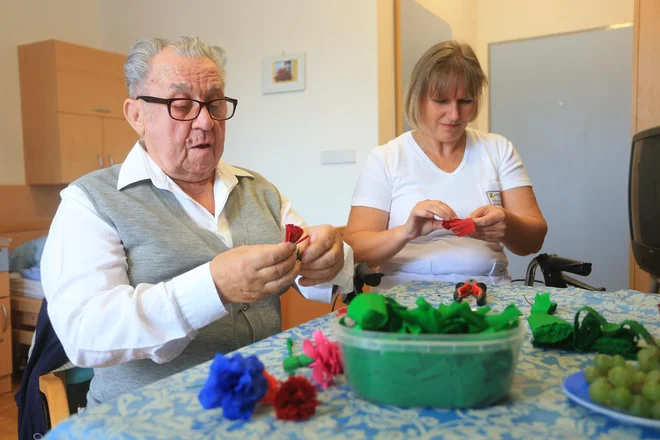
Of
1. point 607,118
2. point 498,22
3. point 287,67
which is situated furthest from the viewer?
point 498,22

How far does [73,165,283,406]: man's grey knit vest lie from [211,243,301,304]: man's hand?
206 millimetres

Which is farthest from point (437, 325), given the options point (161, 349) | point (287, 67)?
point (287, 67)

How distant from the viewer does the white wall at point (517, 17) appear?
13.7ft

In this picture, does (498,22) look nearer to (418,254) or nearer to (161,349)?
(418,254)

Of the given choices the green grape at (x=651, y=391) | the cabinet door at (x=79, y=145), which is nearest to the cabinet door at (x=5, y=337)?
the cabinet door at (x=79, y=145)

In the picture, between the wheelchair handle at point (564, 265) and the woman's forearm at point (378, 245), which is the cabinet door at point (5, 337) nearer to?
the woman's forearm at point (378, 245)

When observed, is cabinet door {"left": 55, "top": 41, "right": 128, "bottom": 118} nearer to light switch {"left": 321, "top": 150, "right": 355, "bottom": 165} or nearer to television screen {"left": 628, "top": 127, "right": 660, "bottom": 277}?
light switch {"left": 321, "top": 150, "right": 355, "bottom": 165}

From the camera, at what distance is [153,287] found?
1.00m

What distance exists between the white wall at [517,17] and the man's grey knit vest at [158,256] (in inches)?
126

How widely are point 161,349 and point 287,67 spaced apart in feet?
9.88

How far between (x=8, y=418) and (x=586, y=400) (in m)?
2.81

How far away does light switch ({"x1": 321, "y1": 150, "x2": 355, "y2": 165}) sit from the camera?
3.56 meters

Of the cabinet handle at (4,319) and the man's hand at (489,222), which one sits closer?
the man's hand at (489,222)

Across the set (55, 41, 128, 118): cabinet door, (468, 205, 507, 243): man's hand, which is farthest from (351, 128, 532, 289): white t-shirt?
(55, 41, 128, 118): cabinet door
